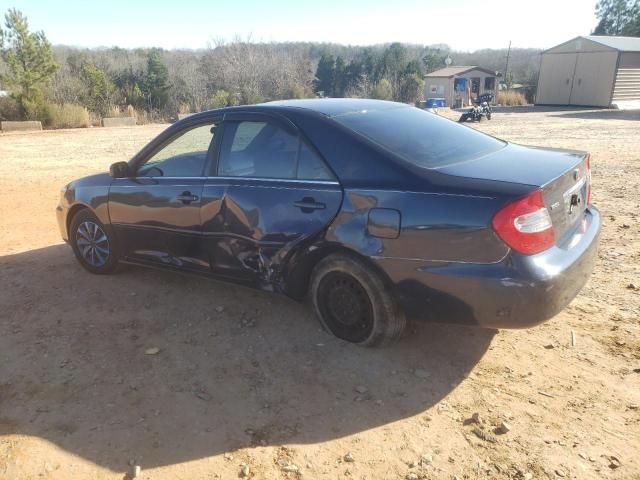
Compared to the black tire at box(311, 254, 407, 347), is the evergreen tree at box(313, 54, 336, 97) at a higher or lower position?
higher

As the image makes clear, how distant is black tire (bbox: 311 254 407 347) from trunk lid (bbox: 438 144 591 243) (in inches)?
32.6

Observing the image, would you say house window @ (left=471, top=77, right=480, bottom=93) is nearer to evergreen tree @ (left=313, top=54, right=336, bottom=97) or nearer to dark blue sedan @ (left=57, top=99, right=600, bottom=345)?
evergreen tree @ (left=313, top=54, right=336, bottom=97)

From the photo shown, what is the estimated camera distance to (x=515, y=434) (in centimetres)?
260

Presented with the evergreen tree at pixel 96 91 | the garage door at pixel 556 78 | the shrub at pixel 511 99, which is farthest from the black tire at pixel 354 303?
the shrub at pixel 511 99

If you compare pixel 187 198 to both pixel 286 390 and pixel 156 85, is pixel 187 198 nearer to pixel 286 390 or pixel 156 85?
pixel 286 390

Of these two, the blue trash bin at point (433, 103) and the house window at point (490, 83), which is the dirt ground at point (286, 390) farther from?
the house window at point (490, 83)

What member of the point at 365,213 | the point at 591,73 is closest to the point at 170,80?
the point at 591,73

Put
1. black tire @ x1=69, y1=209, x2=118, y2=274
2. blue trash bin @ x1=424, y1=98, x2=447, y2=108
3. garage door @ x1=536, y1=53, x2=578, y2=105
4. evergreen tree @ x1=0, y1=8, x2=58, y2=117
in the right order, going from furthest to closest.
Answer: garage door @ x1=536, y1=53, x2=578, y2=105
blue trash bin @ x1=424, y1=98, x2=447, y2=108
evergreen tree @ x1=0, y1=8, x2=58, y2=117
black tire @ x1=69, y1=209, x2=118, y2=274

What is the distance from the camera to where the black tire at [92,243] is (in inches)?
185

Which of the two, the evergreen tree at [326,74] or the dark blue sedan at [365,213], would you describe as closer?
the dark blue sedan at [365,213]

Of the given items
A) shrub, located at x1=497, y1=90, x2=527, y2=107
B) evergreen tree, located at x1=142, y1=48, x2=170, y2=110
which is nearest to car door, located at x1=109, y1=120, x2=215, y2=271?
evergreen tree, located at x1=142, y1=48, x2=170, y2=110

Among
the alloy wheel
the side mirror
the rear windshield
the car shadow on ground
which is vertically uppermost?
the rear windshield

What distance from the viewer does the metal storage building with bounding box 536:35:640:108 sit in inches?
1208

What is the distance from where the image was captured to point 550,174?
2912 mm
